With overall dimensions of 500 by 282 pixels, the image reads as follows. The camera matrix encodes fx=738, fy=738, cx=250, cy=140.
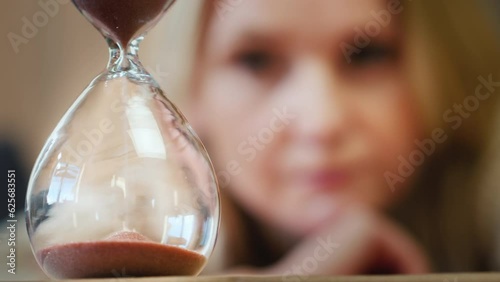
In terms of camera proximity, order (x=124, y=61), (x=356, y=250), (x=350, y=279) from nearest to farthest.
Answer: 1. (x=350, y=279)
2. (x=124, y=61)
3. (x=356, y=250)

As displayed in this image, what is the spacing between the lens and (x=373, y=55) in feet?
6.50

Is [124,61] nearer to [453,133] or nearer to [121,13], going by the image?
[121,13]

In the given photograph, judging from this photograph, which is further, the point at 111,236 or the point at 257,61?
the point at 257,61

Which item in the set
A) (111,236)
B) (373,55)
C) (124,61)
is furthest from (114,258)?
(373,55)

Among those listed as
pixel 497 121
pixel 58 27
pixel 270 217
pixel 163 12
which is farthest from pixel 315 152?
pixel 163 12

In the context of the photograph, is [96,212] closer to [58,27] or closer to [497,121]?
[58,27]

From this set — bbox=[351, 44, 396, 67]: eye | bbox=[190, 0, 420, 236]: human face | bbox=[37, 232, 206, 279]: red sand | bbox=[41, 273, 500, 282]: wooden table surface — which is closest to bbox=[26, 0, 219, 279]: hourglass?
bbox=[37, 232, 206, 279]: red sand

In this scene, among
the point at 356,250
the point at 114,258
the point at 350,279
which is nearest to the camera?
the point at 350,279

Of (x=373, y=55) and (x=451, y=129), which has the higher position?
(x=373, y=55)

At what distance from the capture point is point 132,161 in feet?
3.15

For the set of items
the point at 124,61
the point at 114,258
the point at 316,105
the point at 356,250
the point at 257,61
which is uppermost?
the point at 124,61

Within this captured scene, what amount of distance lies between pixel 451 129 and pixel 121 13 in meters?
1.23

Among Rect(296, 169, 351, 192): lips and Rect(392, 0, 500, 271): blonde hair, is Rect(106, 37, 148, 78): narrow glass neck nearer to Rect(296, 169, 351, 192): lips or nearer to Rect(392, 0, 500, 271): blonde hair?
Rect(296, 169, 351, 192): lips

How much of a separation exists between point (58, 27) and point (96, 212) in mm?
1096
